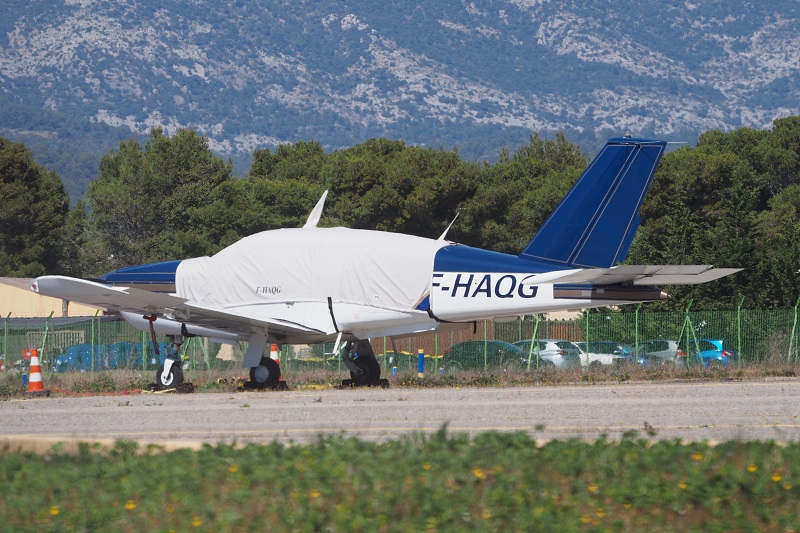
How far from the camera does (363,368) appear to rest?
22.7 m

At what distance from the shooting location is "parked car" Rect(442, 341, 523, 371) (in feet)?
97.1

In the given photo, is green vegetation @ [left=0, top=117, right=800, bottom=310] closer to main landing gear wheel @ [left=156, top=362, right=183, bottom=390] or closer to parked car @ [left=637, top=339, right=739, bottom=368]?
parked car @ [left=637, top=339, right=739, bottom=368]

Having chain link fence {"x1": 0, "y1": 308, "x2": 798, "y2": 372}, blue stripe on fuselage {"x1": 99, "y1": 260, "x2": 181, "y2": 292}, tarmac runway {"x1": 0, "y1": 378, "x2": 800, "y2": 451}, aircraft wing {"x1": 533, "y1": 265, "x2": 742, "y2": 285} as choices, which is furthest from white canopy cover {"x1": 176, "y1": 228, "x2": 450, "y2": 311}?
chain link fence {"x1": 0, "y1": 308, "x2": 798, "y2": 372}

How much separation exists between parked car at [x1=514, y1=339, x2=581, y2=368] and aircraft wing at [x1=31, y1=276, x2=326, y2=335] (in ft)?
29.2

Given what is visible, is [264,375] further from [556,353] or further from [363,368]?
[556,353]

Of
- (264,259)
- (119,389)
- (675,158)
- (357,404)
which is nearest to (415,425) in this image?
(357,404)

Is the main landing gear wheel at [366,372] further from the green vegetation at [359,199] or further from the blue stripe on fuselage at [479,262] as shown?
the green vegetation at [359,199]

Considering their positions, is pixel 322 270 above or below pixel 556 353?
above

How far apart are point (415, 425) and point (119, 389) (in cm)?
1109

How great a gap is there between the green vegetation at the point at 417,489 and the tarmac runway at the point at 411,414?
1.19 m

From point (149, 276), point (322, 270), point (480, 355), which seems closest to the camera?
point (322, 270)

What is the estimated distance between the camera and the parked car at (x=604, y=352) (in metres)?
28.6

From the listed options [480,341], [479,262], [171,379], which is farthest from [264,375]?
[480,341]

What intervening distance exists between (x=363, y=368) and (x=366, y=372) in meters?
0.10
